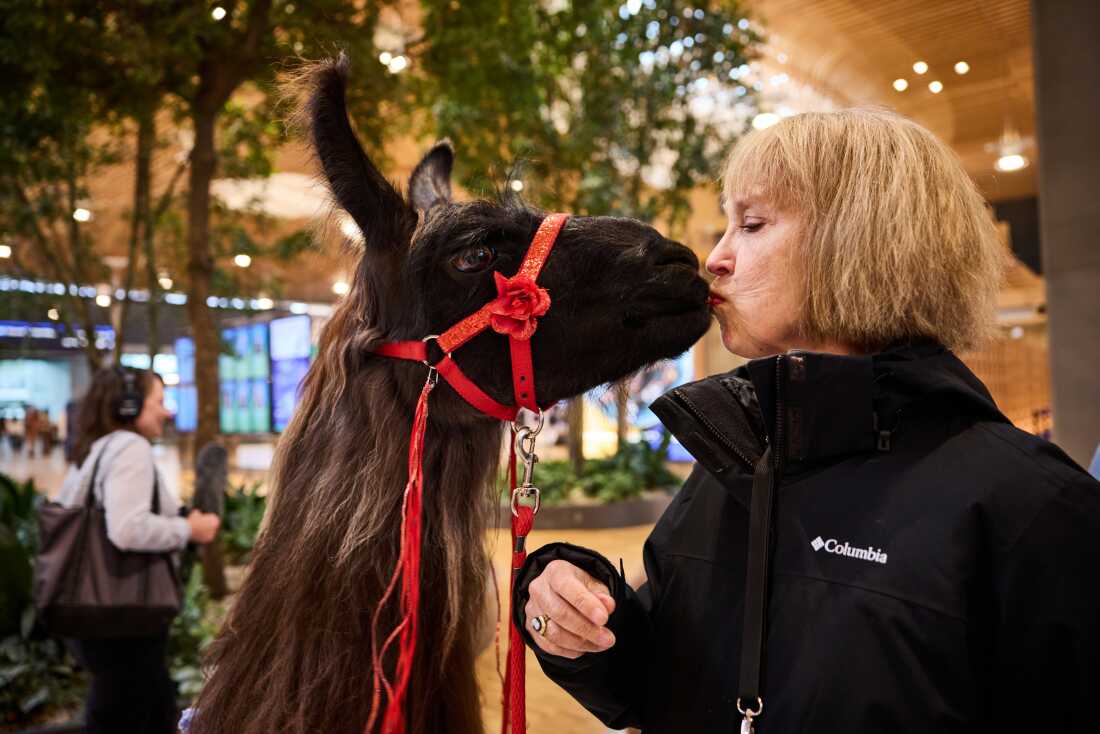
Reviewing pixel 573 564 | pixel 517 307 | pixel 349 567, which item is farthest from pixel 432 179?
pixel 573 564

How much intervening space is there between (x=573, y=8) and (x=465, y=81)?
3.05 meters

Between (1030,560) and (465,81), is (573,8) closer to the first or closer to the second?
(465,81)

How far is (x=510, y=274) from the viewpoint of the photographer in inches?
54.2

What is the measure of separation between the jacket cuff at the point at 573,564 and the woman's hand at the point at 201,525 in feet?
7.54

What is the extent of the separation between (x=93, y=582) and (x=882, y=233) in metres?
2.93

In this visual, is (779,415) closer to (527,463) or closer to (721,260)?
(721,260)

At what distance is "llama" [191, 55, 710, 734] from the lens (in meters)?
1.26

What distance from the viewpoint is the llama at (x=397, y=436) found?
1.26m

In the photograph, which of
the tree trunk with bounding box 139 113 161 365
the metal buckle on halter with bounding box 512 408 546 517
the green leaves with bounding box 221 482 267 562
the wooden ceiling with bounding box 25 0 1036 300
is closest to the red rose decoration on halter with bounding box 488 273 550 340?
the metal buckle on halter with bounding box 512 408 546 517

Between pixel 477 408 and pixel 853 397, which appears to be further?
pixel 477 408

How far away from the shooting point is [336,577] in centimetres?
127

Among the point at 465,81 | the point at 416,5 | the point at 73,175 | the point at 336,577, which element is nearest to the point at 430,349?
the point at 336,577

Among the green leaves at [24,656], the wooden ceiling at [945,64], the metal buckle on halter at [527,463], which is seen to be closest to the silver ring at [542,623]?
the metal buckle on halter at [527,463]

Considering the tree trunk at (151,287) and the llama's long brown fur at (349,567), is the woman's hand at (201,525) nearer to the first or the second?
the llama's long brown fur at (349,567)
